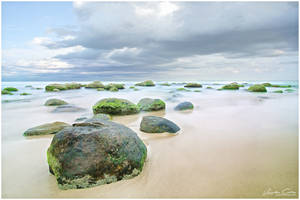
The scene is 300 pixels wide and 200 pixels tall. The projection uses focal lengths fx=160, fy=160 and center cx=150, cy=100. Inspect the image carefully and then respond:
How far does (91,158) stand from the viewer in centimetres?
224

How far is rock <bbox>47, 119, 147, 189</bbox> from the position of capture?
7.16ft

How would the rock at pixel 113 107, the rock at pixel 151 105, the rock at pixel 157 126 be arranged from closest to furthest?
1. the rock at pixel 157 126
2. the rock at pixel 113 107
3. the rock at pixel 151 105

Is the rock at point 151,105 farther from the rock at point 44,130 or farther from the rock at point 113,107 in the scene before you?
the rock at point 44,130

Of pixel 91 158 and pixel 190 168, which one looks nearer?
pixel 91 158

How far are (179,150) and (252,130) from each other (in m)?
2.68

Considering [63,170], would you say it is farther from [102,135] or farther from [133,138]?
[133,138]

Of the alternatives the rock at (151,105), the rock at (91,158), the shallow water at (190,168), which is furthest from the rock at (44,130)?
the rock at (151,105)

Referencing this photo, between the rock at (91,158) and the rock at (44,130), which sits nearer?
the rock at (91,158)

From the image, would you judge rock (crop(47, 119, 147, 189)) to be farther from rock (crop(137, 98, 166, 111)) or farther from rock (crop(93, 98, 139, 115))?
rock (crop(137, 98, 166, 111))

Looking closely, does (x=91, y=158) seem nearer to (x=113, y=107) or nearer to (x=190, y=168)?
(x=190, y=168)

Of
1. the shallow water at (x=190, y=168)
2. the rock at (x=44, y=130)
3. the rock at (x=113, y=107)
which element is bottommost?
the shallow water at (x=190, y=168)

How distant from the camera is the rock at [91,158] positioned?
218 centimetres

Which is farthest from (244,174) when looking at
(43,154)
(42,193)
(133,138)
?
(43,154)

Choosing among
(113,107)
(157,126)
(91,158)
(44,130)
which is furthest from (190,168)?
(113,107)
